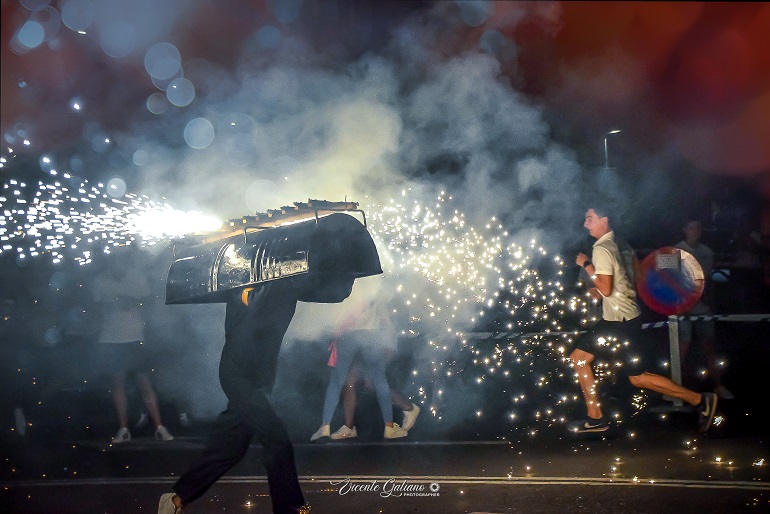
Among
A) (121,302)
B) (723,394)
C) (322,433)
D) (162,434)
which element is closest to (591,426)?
(723,394)

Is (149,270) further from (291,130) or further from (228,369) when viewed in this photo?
(228,369)

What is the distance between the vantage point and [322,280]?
4324mm

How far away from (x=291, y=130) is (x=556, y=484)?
4.19 metres

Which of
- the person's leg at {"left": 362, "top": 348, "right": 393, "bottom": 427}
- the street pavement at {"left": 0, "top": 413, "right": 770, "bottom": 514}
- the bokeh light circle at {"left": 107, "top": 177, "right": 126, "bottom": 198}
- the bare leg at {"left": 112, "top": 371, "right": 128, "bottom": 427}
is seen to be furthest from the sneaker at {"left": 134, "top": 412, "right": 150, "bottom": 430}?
the person's leg at {"left": 362, "top": 348, "right": 393, "bottom": 427}

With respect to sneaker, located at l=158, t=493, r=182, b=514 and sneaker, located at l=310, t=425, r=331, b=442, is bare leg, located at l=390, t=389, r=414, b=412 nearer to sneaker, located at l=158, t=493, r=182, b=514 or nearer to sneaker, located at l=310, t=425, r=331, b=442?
sneaker, located at l=310, t=425, r=331, b=442

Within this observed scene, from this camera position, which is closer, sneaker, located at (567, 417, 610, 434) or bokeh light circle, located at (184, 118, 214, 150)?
sneaker, located at (567, 417, 610, 434)

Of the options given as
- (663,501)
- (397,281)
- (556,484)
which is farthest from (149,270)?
(663,501)

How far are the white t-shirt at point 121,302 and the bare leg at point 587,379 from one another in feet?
13.9

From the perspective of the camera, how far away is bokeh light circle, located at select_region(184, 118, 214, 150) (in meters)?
7.08

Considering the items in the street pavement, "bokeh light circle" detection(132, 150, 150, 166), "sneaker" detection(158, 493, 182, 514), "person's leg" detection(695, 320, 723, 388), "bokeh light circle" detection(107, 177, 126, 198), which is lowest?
the street pavement

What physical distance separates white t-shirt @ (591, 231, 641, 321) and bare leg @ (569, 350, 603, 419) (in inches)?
16.9

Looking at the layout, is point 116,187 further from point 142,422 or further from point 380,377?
point 380,377

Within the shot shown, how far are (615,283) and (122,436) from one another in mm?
4940

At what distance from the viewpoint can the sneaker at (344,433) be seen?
258 inches
